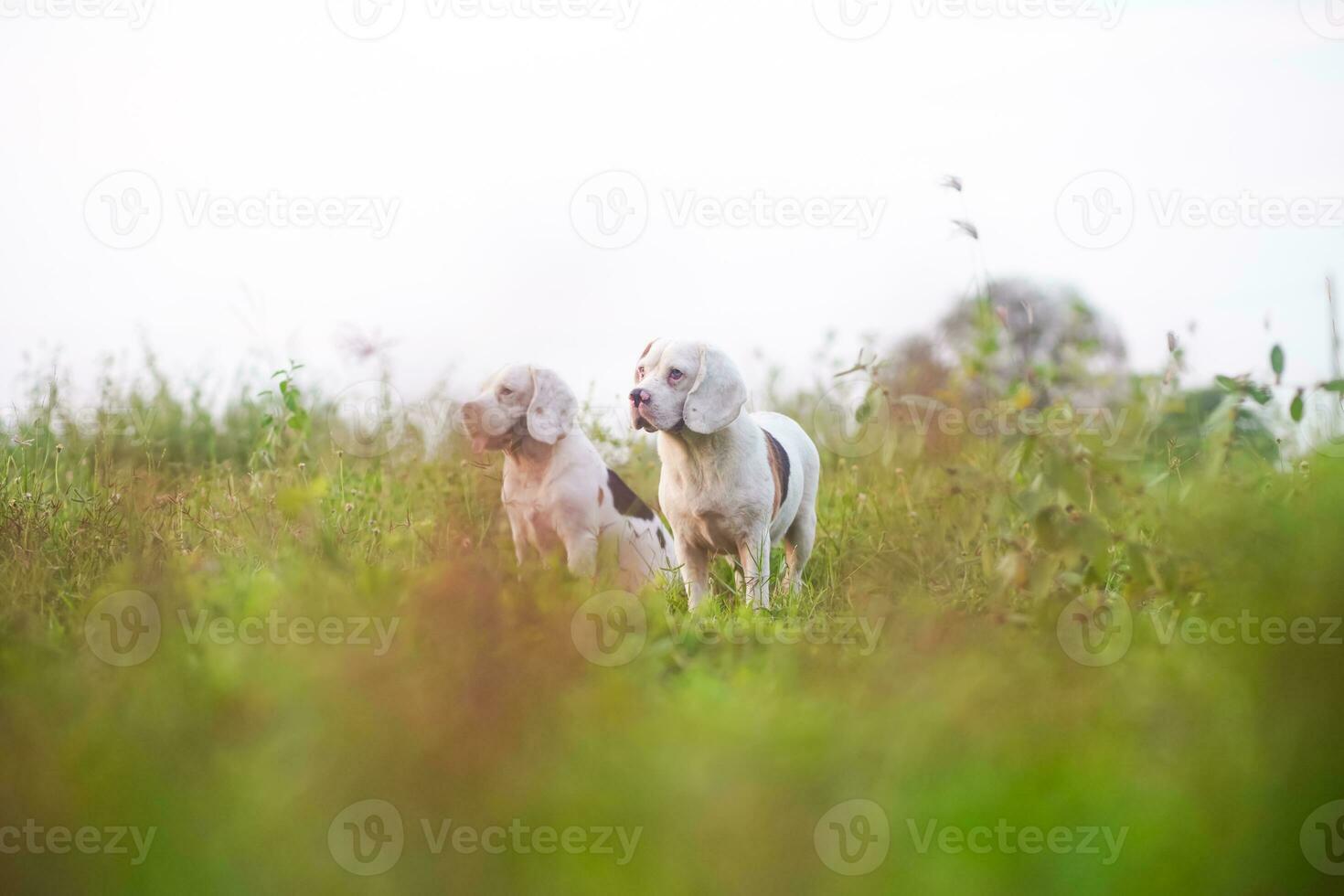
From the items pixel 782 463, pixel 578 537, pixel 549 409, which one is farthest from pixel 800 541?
pixel 549 409

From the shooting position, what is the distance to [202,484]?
6.42 metres

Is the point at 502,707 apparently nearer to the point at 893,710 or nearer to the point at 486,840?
the point at 486,840

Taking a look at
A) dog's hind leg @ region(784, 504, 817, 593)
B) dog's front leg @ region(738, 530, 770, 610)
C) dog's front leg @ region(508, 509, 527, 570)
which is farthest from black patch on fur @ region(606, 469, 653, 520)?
dog's hind leg @ region(784, 504, 817, 593)

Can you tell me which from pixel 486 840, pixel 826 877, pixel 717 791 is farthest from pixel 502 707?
pixel 826 877

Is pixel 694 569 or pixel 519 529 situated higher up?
pixel 519 529

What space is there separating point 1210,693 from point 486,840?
1.49 metres

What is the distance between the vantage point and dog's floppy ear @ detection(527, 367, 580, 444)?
5.33 metres

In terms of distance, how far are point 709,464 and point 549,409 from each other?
2.71 ft

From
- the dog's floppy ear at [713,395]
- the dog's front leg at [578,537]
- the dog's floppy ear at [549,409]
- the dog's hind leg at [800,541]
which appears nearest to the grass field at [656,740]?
the dog's floppy ear at [713,395]

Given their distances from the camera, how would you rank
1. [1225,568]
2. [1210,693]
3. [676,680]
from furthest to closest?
[676,680] → [1225,568] → [1210,693]

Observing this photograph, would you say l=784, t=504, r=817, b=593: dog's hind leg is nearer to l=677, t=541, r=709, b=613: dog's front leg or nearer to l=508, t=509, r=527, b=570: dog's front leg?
l=677, t=541, r=709, b=613: dog's front leg

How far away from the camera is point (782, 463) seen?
547 cm

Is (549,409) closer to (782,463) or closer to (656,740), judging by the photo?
(782,463)

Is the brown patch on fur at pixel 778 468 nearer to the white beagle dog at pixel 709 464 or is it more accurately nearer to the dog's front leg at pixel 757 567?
the white beagle dog at pixel 709 464
